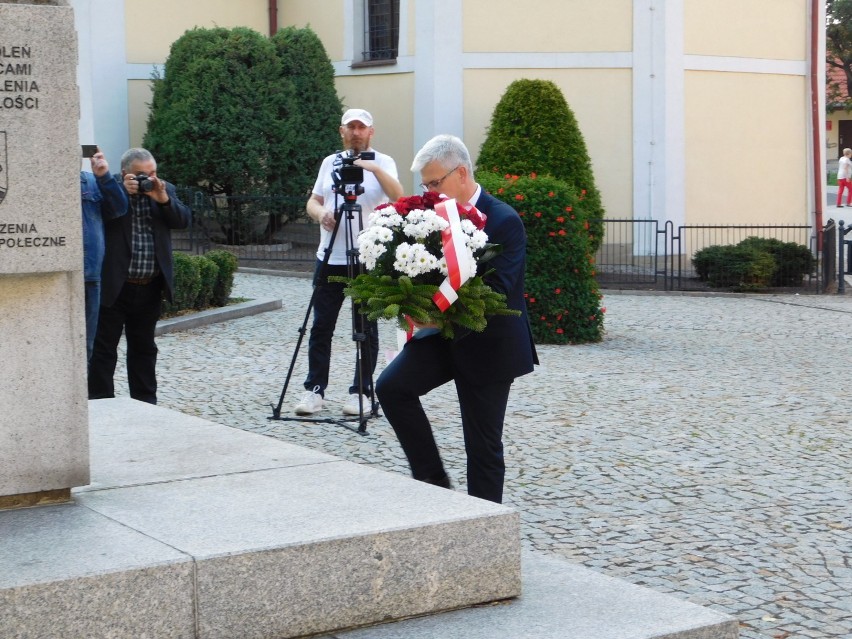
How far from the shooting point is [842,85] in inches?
2135

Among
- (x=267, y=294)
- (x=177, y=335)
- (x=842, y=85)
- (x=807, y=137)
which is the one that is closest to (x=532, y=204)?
(x=177, y=335)

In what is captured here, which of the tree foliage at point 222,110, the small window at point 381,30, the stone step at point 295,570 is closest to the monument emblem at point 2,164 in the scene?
the stone step at point 295,570

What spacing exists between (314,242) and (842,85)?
39.2m

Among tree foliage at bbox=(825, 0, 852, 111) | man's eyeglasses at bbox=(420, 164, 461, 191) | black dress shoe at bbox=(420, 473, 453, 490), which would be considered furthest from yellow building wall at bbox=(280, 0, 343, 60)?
tree foliage at bbox=(825, 0, 852, 111)

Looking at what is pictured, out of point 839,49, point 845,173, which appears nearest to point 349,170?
point 845,173

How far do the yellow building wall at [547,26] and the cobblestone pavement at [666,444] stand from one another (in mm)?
7473

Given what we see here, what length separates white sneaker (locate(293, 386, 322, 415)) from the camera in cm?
839

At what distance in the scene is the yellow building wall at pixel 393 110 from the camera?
20656 millimetres

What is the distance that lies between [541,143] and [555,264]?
675 centimetres

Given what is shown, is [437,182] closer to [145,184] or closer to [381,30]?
Answer: [145,184]

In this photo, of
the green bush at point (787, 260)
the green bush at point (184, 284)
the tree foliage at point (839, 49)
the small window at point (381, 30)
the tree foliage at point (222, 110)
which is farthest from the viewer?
the tree foliage at point (839, 49)

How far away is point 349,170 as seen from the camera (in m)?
7.88

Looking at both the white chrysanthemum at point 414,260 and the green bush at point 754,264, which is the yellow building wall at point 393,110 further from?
the white chrysanthemum at point 414,260

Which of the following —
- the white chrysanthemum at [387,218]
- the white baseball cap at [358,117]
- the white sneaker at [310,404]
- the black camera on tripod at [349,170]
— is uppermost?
the white baseball cap at [358,117]
